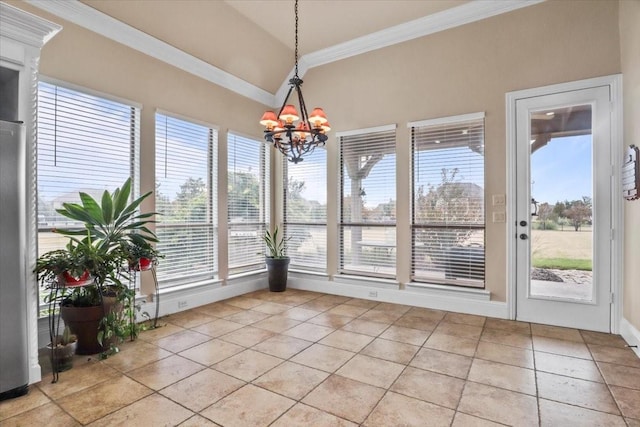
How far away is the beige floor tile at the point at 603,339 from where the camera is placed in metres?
3.16

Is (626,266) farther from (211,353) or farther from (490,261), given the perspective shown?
(211,353)

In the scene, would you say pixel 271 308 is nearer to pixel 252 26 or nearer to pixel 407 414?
pixel 407 414

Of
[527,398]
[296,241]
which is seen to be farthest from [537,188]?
[296,241]

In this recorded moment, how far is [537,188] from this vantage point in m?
3.78

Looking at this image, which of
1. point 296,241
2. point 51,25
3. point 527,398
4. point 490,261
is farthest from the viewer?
point 296,241

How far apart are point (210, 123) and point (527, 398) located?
4.49 meters

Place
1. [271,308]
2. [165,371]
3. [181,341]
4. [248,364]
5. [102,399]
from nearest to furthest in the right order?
[102,399], [165,371], [248,364], [181,341], [271,308]

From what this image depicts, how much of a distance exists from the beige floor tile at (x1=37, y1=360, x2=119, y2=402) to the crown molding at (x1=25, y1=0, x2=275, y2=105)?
10.4 feet

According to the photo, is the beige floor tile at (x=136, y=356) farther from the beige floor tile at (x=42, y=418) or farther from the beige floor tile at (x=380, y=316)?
the beige floor tile at (x=380, y=316)

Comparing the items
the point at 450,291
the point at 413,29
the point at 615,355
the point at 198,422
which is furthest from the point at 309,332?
the point at 413,29

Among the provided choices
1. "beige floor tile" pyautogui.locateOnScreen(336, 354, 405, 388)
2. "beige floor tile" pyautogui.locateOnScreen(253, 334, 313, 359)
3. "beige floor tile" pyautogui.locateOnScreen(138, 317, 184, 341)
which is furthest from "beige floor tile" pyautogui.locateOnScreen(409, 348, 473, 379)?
"beige floor tile" pyautogui.locateOnScreen(138, 317, 184, 341)

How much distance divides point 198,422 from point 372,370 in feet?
4.35

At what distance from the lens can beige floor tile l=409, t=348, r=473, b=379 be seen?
2656mm

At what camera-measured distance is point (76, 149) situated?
10.8 feet
